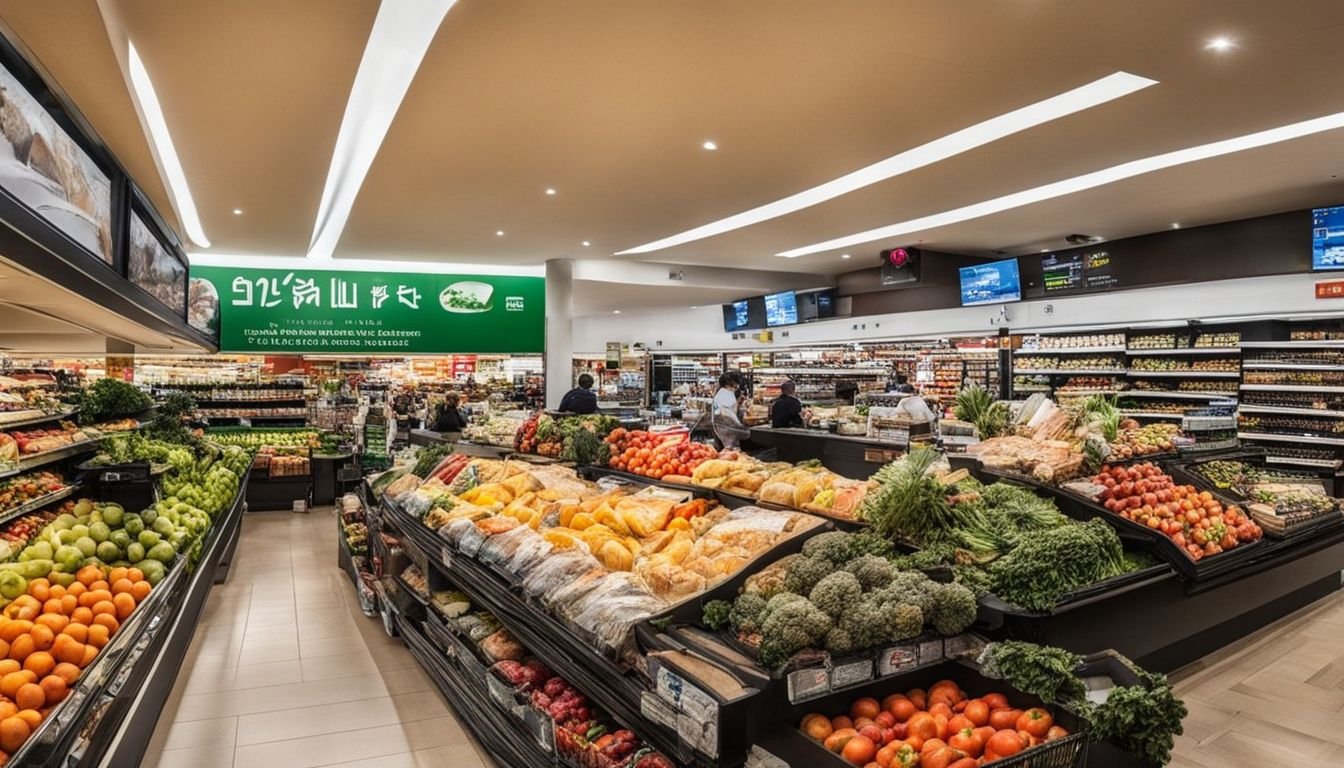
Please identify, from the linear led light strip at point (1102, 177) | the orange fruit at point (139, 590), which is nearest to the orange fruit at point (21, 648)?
the orange fruit at point (139, 590)

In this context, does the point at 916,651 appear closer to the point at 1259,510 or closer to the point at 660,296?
the point at 1259,510

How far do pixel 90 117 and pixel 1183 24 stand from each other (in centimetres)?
596

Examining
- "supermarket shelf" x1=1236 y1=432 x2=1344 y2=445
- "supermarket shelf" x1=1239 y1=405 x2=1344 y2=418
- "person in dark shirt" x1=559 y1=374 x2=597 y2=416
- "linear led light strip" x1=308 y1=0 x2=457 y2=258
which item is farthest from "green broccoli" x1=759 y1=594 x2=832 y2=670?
"supermarket shelf" x1=1239 y1=405 x2=1344 y2=418

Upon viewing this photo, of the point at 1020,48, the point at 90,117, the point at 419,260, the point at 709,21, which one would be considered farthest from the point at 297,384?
the point at 1020,48

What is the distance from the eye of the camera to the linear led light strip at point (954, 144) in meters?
4.46

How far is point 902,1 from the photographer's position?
10.9 ft

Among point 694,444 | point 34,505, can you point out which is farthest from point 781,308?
point 34,505

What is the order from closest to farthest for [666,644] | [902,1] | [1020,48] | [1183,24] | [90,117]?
[666,644] → [902,1] → [1183,24] → [1020,48] → [90,117]

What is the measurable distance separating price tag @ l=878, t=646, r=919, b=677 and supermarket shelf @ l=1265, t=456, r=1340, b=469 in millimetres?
7910

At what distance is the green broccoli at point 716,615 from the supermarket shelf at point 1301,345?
331 inches

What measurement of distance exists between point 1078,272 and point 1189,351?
1518 mm

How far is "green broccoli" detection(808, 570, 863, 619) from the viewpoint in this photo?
7.14 ft

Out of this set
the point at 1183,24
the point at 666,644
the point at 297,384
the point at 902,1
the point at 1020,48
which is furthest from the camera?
the point at 297,384

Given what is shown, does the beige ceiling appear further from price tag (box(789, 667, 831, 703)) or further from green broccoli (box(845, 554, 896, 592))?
price tag (box(789, 667, 831, 703))
